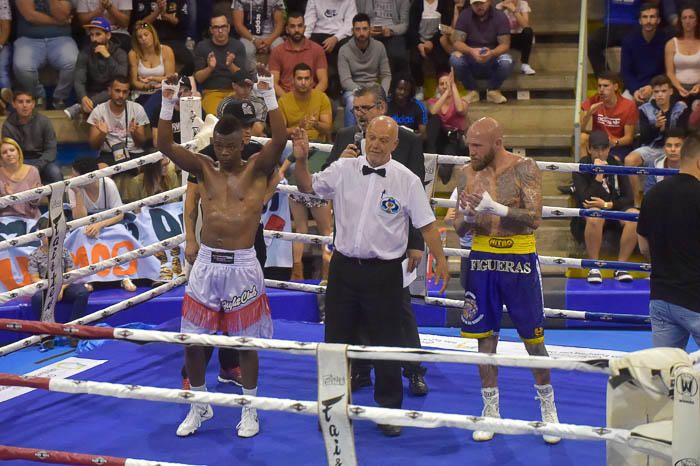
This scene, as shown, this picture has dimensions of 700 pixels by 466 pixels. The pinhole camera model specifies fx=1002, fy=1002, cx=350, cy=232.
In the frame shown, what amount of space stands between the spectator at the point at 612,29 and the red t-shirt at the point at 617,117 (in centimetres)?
129

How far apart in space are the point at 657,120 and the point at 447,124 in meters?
1.75

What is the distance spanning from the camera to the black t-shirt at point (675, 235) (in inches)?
173

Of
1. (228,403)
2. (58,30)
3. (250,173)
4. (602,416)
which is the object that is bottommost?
(602,416)

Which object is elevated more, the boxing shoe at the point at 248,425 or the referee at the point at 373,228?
the referee at the point at 373,228

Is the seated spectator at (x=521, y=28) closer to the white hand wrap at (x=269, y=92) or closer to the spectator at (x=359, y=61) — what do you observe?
the spectator at (x=359, y=61)

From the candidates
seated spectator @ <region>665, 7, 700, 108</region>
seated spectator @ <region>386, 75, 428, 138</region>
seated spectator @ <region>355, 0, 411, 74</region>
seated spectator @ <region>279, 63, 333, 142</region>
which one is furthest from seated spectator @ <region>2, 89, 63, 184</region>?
seated spectator @ <region>665, 7, 700, 108</region>

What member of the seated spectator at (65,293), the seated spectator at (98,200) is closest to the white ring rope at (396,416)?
the seated spectator at (65,293)

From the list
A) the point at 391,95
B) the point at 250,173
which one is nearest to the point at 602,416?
the point at 250,173

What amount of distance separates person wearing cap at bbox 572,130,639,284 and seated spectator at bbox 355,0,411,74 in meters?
2.40

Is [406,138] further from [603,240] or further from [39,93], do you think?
[39,93]

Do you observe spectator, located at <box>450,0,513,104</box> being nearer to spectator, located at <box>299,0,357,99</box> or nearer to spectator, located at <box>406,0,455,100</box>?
spectator, located at <box>406,0,455,100</box>

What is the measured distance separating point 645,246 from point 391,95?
14.5ft

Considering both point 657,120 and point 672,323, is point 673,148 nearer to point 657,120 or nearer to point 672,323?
point 657,120

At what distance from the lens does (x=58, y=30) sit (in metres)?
9.47
